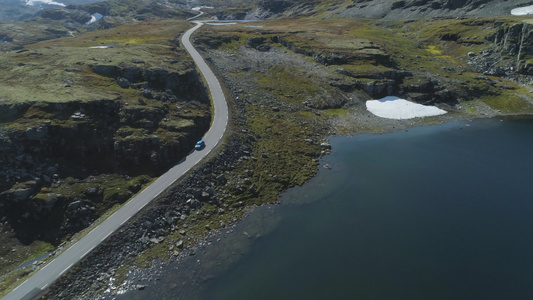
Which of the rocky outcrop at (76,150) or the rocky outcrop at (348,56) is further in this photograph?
the rocky outcrop at (348,56)

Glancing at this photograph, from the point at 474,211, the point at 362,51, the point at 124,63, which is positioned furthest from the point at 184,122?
the point at 362,51

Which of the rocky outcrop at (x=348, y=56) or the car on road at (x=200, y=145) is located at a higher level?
the rocky outcrop at (x=348, y=56)

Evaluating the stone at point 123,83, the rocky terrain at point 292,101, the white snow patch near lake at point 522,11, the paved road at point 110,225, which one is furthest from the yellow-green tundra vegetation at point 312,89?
the white snow patch near lake at point 522,11

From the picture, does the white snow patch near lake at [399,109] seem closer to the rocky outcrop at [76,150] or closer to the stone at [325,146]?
the stone at [325,146]

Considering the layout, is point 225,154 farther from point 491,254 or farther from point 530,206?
point 530,206

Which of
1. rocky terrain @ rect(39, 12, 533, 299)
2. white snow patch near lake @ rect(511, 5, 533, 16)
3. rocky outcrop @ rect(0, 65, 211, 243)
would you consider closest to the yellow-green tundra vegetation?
rocky terrain @ rect(39, 12, 533, 299)

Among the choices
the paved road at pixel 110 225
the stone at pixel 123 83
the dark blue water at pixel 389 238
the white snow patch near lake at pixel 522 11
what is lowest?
the dark blue water at pixel 389 238
